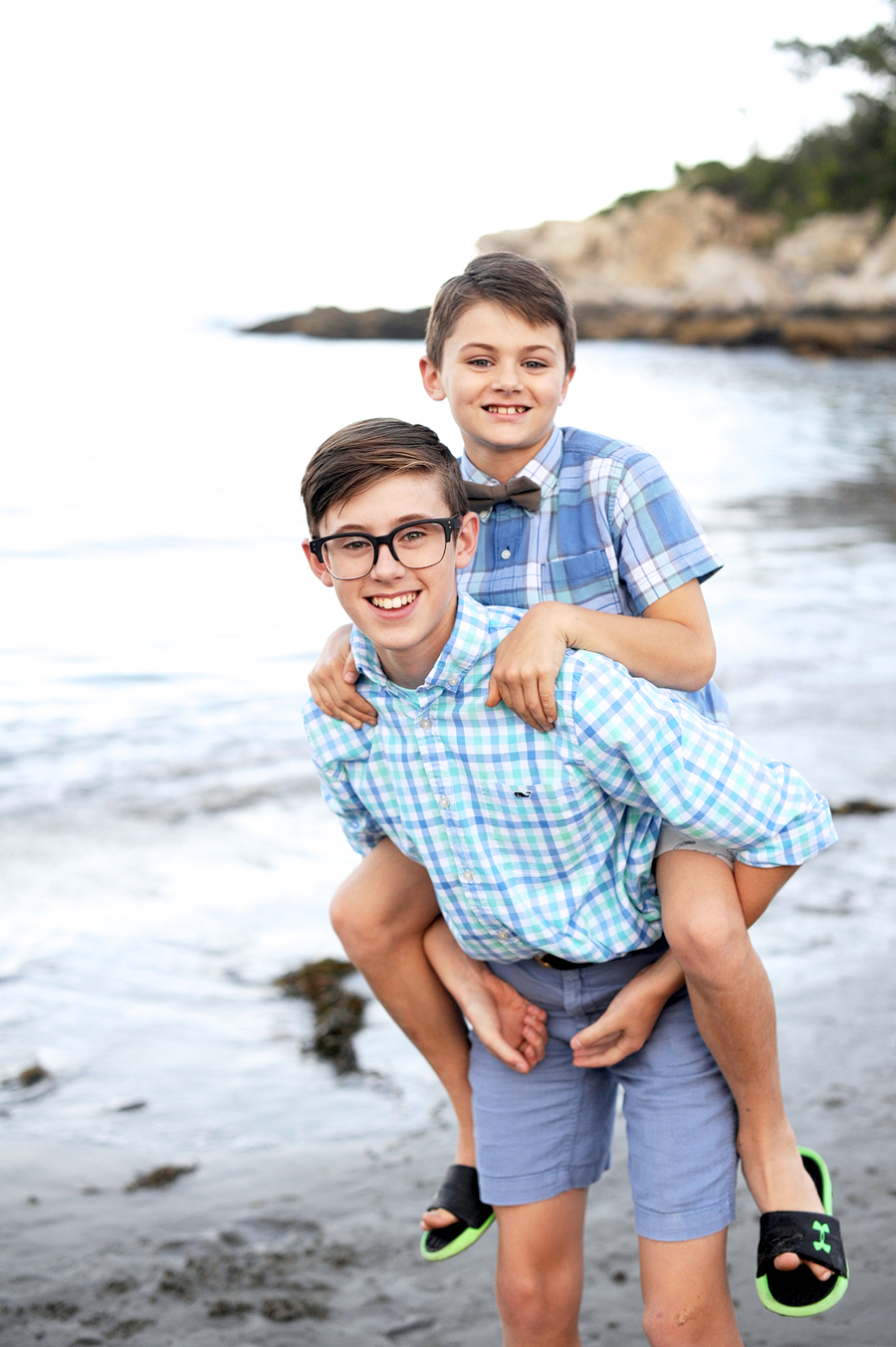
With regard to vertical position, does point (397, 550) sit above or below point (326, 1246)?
above

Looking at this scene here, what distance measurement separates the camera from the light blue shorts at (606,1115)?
2324 mm

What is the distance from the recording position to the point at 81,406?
30.3 metres

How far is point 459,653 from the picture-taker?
2.28 meters

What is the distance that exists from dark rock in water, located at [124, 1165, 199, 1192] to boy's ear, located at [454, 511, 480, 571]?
1.94 metres

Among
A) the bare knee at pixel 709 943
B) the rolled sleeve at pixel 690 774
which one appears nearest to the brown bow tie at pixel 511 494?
the rolled sleeve at pixel 690 774

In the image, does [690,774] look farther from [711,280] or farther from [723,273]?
[711,280]

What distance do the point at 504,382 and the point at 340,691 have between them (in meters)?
0.71

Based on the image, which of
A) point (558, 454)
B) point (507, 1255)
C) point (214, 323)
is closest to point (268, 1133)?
point (507, 1255)

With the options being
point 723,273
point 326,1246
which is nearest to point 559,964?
point 326,1246

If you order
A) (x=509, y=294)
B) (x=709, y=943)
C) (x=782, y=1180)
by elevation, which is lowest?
(x=782, y=1180)

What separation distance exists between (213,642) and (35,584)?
11.0 ft

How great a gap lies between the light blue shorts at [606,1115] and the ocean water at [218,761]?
3.52 ft

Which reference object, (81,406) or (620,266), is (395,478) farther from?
(620,266)

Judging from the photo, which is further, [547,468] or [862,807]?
[862,807]
